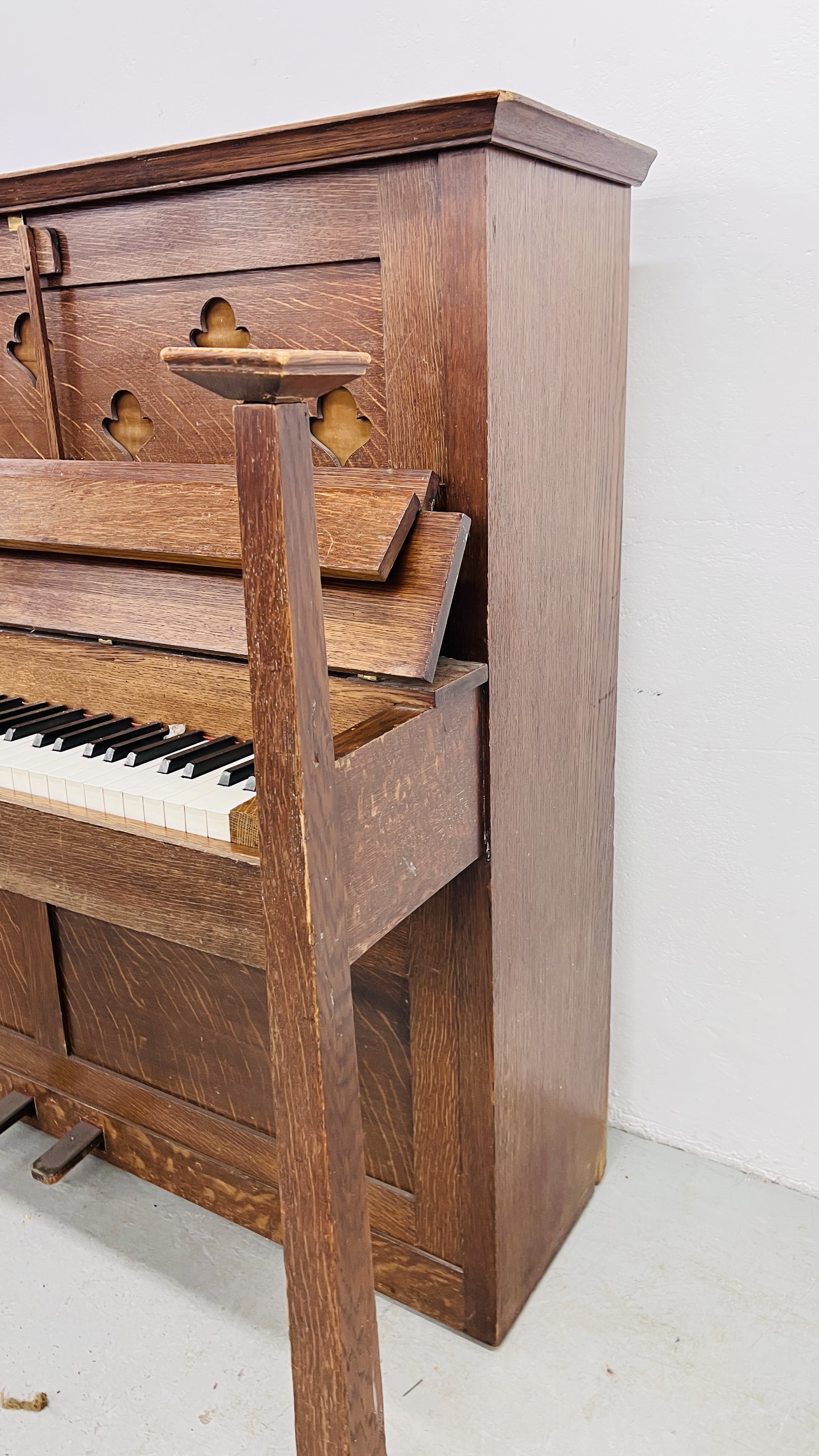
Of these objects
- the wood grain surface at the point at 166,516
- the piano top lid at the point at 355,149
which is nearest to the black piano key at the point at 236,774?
the wood grain surface at the point at 166,516

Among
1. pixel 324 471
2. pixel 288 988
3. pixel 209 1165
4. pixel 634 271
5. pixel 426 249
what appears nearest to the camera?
pixel 288 988

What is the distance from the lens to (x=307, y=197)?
1202mm

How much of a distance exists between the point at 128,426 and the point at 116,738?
0.49 meters

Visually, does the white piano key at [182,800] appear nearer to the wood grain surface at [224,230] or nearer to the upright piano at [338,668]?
the upright piano at [338,668]

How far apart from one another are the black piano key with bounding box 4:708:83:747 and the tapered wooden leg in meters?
0.52

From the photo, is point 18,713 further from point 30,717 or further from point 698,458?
point 698,458

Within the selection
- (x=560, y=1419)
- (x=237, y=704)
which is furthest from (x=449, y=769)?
(x=560, y=1419)

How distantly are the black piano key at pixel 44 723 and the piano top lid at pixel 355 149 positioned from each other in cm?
64

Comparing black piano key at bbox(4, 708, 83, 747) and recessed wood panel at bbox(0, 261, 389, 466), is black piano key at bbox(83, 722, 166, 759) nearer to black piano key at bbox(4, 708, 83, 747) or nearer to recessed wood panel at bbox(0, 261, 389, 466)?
A: black piano key at bbox(4, 708, 83, 747)

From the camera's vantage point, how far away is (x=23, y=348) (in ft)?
5.19

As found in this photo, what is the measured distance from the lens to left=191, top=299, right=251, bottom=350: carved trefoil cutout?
1349 millimetres

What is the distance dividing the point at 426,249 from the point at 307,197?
17 cm

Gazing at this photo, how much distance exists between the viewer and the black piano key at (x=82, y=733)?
1276 mm

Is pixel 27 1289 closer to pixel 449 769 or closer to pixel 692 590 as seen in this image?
pixel 449 769
